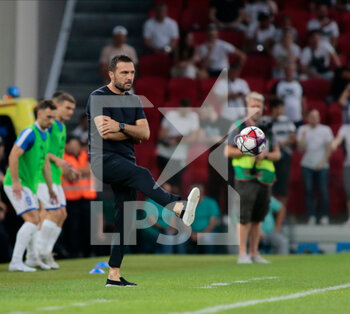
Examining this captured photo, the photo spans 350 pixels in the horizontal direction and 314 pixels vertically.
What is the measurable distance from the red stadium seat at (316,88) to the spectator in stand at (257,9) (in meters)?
2.40

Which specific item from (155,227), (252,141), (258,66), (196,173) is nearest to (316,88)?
(258,66)

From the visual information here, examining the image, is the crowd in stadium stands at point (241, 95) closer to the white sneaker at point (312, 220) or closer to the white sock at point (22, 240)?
the white sneaker at point (312, 220)

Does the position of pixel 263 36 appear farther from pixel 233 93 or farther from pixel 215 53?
pixel 233 93

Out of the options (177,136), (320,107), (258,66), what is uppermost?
(258,66)

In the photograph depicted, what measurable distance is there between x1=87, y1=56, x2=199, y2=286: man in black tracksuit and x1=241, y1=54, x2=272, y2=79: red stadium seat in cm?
1173

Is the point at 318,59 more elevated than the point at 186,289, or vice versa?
the point at 318,59

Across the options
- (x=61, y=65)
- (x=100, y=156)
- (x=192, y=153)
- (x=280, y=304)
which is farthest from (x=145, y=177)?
(x=61, y=65)

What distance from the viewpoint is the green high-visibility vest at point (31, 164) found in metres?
11.7

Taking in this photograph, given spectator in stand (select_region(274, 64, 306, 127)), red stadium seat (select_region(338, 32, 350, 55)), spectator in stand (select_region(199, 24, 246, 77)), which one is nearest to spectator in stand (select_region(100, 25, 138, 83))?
spectator in stand (select_region(199, 24, 246, 77))

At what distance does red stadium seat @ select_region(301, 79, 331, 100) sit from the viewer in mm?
19172

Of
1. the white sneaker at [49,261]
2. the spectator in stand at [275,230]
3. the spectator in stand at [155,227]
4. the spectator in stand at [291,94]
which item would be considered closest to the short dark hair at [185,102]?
the spectator in stand at [291,94]

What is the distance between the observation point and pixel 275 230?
53.5ft

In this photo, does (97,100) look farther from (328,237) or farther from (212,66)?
(212,66)

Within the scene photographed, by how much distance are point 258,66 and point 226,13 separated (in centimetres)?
171
